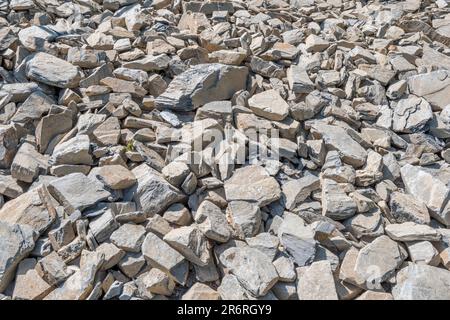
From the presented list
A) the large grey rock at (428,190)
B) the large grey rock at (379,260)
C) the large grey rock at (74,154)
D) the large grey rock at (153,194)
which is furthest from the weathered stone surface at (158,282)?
the large grey rock at (428,190)

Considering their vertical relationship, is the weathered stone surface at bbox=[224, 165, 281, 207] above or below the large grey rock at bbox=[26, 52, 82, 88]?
below

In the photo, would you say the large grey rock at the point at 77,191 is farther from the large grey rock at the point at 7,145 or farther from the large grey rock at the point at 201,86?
Result: the large grey rock at the point at 201,86

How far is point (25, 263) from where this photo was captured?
3.20 meters

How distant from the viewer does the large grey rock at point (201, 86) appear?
443 cm

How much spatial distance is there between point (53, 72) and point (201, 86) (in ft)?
5.84

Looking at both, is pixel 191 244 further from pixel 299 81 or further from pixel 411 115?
pixel 411 115

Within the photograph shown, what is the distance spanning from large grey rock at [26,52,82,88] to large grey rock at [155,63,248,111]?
1069mm

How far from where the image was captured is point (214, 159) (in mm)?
3904

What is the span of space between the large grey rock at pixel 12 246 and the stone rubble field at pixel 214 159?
15mm

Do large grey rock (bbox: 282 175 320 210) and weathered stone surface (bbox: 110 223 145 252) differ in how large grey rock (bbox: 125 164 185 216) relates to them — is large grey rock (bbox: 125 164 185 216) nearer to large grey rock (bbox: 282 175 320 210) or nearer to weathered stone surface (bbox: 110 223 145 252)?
weathered stone surface (bbox: 110 223 145 252)

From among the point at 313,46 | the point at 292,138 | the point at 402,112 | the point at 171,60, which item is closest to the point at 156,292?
the point at 292,138

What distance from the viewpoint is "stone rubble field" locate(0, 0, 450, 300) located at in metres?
3.16

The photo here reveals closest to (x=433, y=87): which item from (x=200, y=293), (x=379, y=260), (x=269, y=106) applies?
(x=269, y=106)

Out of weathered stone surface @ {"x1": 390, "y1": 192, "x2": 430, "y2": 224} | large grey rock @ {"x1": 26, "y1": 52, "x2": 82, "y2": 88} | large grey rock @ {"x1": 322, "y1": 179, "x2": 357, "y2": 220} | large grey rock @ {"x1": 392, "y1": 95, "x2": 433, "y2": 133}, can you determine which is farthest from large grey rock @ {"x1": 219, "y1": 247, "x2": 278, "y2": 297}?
large grey rock @ {"x1": 26, "y1": 52, "x2": 82, "y2": 88}
